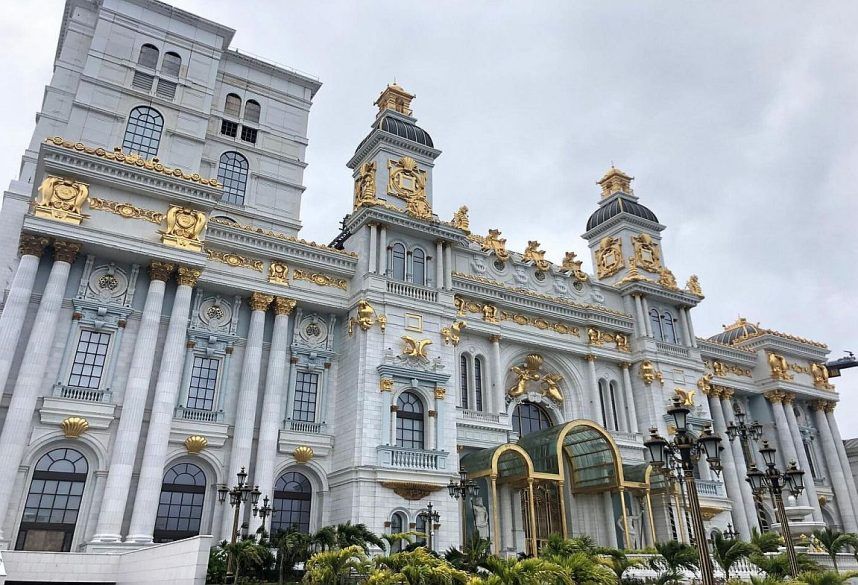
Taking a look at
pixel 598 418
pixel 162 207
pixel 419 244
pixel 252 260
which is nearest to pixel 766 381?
pixel 598 418

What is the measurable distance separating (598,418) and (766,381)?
16.9 metres

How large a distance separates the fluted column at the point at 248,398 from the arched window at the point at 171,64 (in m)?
13.9

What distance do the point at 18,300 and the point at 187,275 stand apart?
5895mm

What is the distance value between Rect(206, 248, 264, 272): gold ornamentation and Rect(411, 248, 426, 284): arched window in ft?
23.9

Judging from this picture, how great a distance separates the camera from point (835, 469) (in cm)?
4450

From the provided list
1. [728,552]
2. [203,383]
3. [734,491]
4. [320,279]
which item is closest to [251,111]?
[320,279]

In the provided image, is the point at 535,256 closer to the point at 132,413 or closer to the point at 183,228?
the point at 183,228

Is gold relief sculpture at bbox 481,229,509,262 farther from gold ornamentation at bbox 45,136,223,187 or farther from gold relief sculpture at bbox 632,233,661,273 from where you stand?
gold ornamentation at bbox 45,136,223,187

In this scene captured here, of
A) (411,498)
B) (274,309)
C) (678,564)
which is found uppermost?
(274,309)

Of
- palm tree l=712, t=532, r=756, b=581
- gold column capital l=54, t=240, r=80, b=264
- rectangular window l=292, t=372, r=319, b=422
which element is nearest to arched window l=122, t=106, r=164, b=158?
gold column capital l=54, t=240, r=80, b=264

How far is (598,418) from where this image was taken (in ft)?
116

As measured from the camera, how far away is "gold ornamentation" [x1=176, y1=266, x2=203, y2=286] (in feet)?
85.8

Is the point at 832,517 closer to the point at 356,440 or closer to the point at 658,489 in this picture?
the point at 658,489

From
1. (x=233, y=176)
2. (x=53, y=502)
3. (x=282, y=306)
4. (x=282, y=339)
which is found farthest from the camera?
(x=233, y=176)
